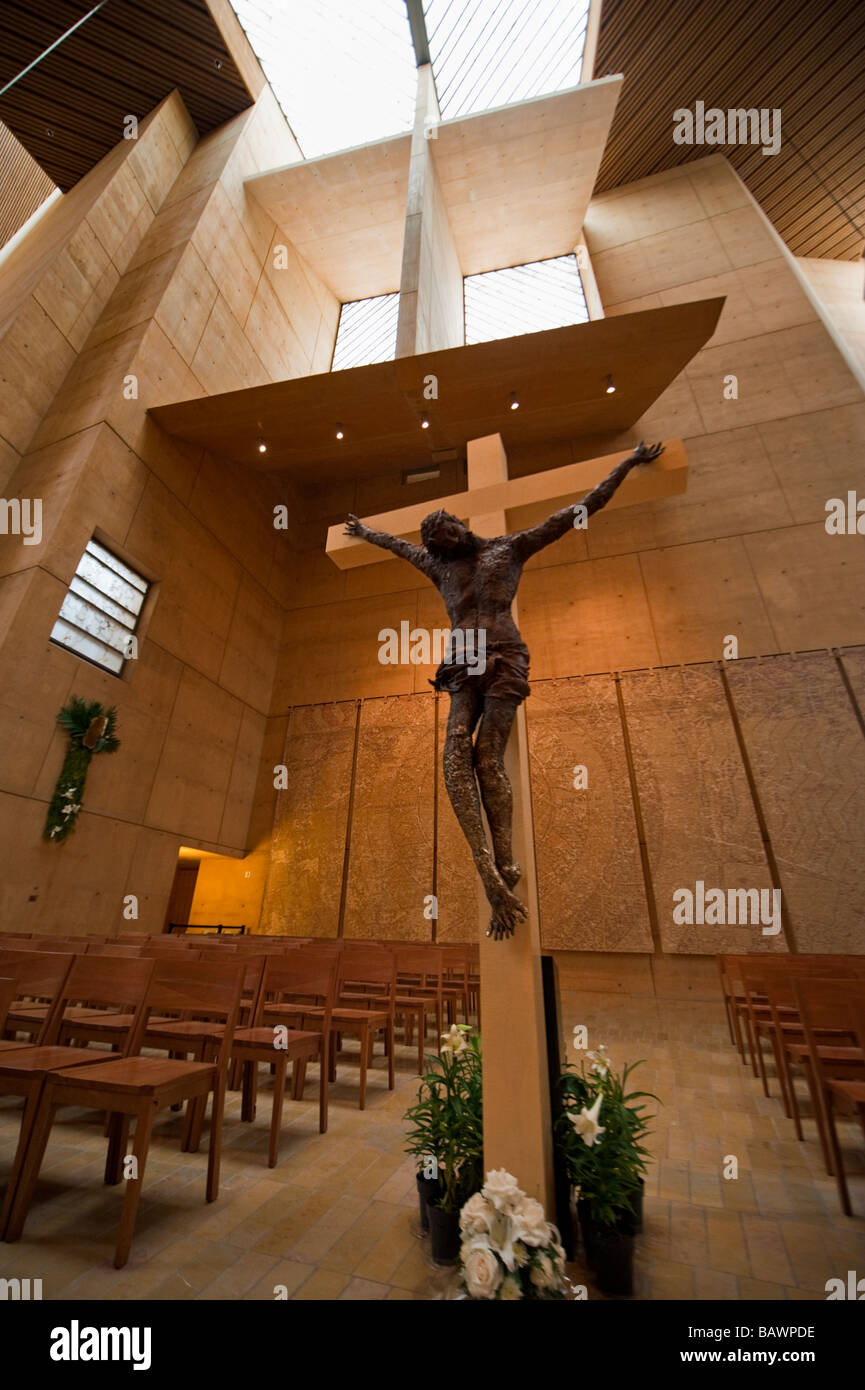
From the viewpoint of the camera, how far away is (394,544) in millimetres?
2902

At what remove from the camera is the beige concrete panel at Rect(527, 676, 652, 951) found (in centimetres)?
659

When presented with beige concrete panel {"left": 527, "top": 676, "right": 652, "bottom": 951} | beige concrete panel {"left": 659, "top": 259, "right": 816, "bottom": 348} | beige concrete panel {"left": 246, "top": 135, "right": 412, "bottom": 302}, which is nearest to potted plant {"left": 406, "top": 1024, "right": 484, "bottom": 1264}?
beige concrete panel {"left": 527, "top": 676, "right": 652, "bottom": 951}

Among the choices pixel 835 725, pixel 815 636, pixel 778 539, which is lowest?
pixel 835 725

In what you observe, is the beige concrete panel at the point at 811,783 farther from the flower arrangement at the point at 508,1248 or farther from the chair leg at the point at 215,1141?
the chair leg at the point at 215,1141

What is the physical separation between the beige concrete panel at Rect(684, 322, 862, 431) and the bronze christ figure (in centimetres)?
728

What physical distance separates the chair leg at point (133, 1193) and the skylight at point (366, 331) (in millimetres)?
13060

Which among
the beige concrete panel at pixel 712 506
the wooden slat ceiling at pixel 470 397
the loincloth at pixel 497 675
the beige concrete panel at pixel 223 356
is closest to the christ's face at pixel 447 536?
the loincloth at pixel 497 675

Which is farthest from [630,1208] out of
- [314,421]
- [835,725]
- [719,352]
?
[719,352]

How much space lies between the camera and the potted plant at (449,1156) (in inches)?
64.6

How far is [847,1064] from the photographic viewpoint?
7.48 feet

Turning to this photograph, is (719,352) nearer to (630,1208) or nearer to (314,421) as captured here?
(314,421)

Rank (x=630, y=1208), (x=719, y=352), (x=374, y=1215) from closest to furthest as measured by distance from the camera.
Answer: (x=630, y=1208) < (x=374, y=1215) < (x=719, y=352)

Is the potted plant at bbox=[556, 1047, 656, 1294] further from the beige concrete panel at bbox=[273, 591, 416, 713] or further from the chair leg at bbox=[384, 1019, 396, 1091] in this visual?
the beige concrete panel at bbox=[273, 591, 416, 713]

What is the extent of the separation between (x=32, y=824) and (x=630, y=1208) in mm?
5898
